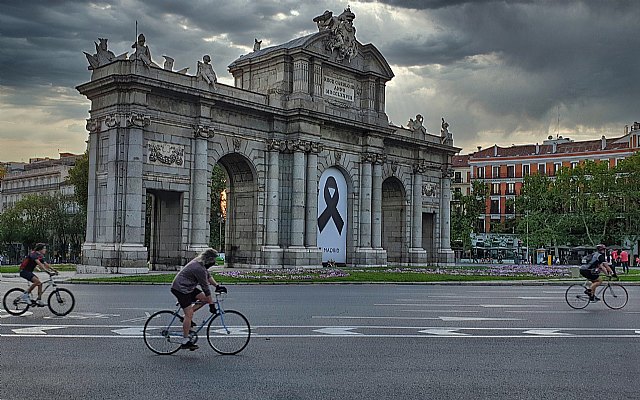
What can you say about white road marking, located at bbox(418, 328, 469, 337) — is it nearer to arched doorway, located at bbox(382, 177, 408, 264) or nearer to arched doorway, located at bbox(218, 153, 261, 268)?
arched doorway, located at bbox(218, 153, 261, 268)

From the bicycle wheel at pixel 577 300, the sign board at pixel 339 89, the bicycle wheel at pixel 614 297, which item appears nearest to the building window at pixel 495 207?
the sign board at pixel 339 89

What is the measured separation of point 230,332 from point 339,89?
41108 millimetres

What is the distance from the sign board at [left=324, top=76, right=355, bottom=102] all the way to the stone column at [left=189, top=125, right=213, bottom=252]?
37.2ft

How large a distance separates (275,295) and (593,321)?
10.9 metres

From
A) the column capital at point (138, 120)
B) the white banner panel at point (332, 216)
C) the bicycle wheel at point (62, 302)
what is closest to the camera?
the bicycle wheel at point (62, 302)

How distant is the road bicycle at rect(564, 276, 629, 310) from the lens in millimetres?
22672

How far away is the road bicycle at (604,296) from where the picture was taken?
22672 mm

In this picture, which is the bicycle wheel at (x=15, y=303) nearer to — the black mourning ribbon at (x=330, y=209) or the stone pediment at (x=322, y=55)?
the stone pediment at (x=322, y=55)

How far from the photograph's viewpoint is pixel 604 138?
334ft

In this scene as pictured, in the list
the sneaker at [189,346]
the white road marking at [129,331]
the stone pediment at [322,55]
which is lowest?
the white road marking at [129,331]

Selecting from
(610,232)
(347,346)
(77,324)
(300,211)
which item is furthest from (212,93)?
(610,232)

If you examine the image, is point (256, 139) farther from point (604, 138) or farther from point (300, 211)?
point (604, 138)

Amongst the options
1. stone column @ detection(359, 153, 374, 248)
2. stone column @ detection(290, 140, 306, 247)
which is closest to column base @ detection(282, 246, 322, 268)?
stone column @ detection(290, 140, 306, 247)

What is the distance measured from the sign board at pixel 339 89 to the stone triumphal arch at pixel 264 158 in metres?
0.08
